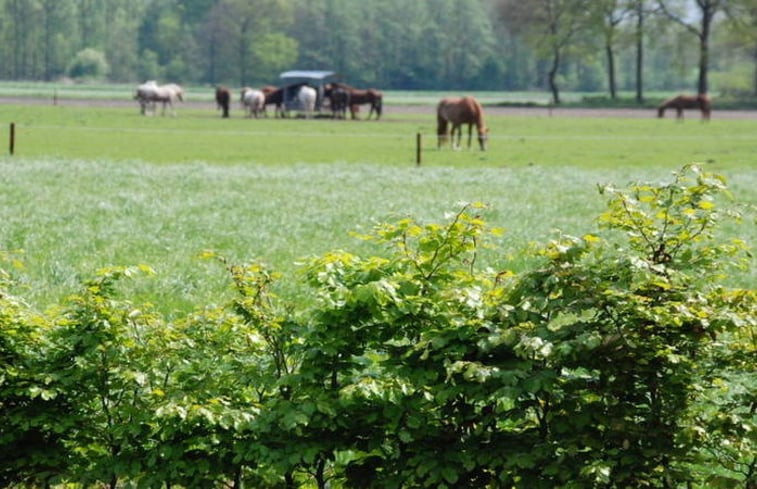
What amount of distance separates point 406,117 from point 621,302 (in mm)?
75868

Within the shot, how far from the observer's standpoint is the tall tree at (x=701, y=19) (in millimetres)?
110875

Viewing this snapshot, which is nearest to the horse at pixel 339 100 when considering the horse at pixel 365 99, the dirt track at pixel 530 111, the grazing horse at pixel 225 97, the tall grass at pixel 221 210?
the horse at pixel 365 99

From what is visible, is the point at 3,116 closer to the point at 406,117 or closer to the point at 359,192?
the point at 406,117

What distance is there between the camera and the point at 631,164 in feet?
133

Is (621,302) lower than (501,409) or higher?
higher

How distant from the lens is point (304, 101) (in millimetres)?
84750

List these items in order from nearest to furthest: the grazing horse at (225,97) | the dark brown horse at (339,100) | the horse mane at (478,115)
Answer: the horse mane at (478,115) → the grazing horse at (225,97) → the dark brown horse at (339,100)

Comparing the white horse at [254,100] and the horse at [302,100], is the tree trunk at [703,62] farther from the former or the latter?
the white horse at [254,100]

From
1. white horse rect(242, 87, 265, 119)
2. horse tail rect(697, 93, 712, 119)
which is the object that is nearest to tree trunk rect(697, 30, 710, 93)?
horse tail rect(697, 93, 712, 119)

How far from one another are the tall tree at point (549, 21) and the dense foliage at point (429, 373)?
120803mm

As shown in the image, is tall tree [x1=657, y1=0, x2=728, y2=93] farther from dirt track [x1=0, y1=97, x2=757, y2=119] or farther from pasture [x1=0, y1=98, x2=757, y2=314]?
pasture [x1=0, y1=98, x2=757, y2=314]

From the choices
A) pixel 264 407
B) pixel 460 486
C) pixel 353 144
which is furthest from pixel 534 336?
pixel 353 144

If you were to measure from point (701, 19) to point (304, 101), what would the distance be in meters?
54.6

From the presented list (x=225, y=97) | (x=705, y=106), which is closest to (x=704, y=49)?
(x=705, y=106)
